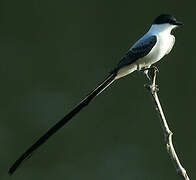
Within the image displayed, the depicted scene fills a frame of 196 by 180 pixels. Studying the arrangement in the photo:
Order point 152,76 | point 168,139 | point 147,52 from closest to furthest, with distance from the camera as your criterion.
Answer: point 168,139 < point 152,76 < point 147,52

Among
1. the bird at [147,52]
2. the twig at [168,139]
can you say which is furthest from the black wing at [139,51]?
the twig at [168,139]

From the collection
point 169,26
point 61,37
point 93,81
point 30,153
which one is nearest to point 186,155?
point 93,81

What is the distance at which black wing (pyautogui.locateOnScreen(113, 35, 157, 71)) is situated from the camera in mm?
2469

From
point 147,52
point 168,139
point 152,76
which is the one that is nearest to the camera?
point 168,139

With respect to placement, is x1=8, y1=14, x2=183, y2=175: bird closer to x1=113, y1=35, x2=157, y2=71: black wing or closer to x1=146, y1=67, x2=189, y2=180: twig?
x1=113, y1=35, x2=157, y2=71: black wing

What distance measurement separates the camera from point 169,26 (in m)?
2.55

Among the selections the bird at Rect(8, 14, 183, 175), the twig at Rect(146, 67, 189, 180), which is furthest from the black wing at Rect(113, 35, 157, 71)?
the twig at Rect(146, 67, 189, 180)

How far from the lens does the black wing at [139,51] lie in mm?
2469

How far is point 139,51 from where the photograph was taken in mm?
2479

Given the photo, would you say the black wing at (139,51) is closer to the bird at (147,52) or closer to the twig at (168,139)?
the bird at (147,52)

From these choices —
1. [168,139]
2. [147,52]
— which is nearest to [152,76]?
[147,52]

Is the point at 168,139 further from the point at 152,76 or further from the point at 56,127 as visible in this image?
the point at 56,127

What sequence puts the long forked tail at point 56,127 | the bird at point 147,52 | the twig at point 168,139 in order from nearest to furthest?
the twig at point 168,139, the long forked tail at point 56,127, the bird at point 147,52

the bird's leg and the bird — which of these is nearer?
the bird's leg
